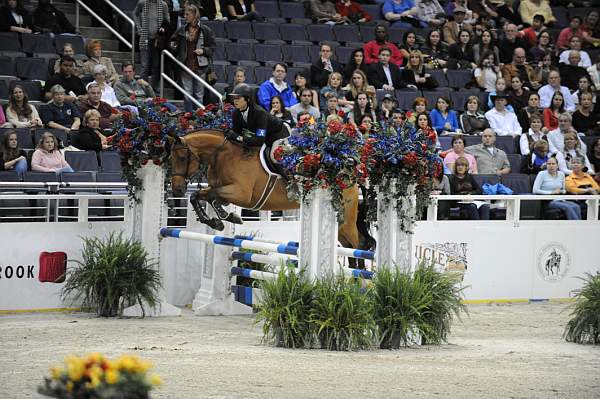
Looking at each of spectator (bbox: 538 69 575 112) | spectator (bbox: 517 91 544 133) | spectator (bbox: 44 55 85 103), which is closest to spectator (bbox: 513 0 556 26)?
spectator (bbox: 538 69 575 112)

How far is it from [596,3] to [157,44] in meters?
11.5

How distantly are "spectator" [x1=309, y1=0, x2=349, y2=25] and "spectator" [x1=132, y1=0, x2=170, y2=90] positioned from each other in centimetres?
413

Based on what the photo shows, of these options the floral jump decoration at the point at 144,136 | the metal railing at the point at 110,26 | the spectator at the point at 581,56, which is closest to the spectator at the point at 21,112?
the floral jump decoration at the point at 144,136

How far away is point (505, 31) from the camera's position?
71.0 ft

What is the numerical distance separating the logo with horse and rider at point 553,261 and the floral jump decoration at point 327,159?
567 cm

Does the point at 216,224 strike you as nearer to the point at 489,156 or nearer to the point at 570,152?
the point at 489,156

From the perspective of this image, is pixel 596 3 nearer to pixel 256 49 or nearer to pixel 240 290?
pixel 256 49

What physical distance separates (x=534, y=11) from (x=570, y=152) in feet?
21.0

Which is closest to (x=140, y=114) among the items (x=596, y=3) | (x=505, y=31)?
(x=505, y=31)

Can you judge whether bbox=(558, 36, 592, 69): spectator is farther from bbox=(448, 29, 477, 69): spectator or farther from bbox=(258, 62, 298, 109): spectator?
bbox=(258, 62, 298, 109): spectator

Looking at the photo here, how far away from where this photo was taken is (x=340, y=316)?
978 cm

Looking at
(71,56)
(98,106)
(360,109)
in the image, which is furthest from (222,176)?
(360,109)

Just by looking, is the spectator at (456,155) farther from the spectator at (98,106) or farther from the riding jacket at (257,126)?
the spectator at (98,106)

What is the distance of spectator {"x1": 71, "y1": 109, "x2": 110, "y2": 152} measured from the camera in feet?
47.6
